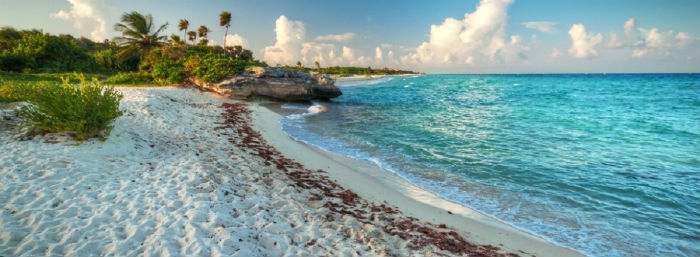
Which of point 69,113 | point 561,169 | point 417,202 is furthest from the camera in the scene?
point 561,169

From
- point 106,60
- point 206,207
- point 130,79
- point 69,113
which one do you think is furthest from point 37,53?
point 206,207

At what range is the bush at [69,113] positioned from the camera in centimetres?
733

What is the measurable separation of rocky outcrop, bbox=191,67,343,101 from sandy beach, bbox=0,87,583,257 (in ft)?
47.0

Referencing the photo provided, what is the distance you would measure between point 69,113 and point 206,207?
533 centimetres

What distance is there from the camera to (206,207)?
199 inches

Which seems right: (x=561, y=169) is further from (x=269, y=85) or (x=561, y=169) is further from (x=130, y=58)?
(x=130, y=58)

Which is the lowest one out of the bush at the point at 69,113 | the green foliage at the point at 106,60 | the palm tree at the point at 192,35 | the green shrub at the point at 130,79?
the bush at the point at 69,113

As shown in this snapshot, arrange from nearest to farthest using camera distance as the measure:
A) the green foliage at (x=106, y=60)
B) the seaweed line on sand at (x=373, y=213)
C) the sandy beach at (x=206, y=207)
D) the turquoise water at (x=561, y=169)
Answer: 1. the sandy beach at (x=206, y=207)
2. the seaweed line on sand at (x=373, y=213)
3. the turquoise water at (x=561, y=169)
4. the green foliage at (x=106, y=60)

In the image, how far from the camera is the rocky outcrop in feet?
75.8

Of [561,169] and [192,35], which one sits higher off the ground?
[192,35]

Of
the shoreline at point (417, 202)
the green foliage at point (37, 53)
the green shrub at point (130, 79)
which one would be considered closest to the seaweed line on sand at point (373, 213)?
the shoreline at point (417, 202)

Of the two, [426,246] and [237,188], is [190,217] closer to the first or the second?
[237,188]

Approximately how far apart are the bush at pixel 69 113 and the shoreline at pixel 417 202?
16.1 ft

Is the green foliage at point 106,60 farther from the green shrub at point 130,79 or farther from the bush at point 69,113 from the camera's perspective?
the bush at point 69,113
